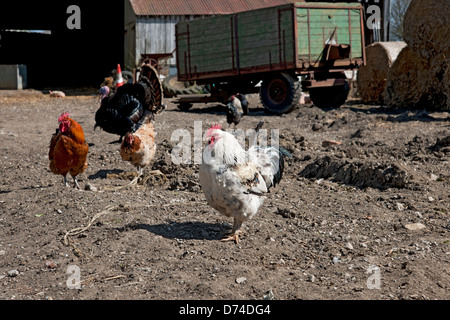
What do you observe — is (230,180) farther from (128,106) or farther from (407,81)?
A: (407,81)

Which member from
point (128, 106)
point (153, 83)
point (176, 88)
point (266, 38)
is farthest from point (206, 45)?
point (128, 106)

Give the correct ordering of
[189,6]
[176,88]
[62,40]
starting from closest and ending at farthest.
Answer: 1. [176,88]
2. [189,6]
3. [62,40]

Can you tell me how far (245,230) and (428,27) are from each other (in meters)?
Answer: 8.42

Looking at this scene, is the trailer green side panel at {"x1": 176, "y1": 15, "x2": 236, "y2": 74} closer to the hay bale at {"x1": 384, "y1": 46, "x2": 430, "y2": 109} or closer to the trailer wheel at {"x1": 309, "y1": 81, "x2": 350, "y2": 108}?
the trailer wheel at {"x1": 309, "y1": 81, "x2": 350, "y2": 108}

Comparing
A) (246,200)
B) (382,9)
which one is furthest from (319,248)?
(382,9)

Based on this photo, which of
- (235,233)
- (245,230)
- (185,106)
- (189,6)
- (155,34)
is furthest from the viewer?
(189,6)

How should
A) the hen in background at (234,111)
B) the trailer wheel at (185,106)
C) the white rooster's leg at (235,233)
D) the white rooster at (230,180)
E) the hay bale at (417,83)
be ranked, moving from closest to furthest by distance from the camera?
the white rooster at (230,180) < the white rooster's leg at (235,233) < the hen in background at (234,111) < the hay bale at (417,83) < the trailer wheel at (185,106)

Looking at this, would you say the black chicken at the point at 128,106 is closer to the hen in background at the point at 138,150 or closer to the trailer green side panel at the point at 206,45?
the hen in background at the point at 138,150

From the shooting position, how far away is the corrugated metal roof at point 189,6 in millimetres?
18750

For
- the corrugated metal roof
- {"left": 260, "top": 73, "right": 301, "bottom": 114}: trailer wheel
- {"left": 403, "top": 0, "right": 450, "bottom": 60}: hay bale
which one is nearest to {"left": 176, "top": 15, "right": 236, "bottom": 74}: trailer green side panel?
{"left": 260, "top": 73, "right": 301, "bottom": 114}: trailer wheel

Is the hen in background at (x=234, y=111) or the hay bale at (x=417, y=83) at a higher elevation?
the hay bale at (x=417, y=83)

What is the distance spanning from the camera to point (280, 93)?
510 inches

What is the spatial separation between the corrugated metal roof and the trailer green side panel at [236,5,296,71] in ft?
21.4

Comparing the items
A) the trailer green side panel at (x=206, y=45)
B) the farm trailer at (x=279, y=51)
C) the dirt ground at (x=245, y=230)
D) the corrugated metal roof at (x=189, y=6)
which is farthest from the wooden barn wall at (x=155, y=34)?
the dirt ground at (x=245, y=230)
